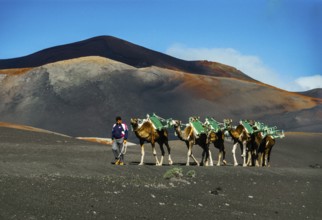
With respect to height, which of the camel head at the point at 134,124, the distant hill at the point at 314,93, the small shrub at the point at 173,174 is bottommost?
the small shrub at the point at 173,174

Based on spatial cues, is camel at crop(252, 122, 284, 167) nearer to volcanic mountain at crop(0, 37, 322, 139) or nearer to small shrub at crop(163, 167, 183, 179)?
small shrub at crop(163, 167, 183, 179)

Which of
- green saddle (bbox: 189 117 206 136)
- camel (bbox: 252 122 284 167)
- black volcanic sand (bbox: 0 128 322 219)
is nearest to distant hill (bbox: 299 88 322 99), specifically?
camel (bbox: 252 122 284 167)

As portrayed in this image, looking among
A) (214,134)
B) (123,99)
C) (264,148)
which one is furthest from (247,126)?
(123,99)

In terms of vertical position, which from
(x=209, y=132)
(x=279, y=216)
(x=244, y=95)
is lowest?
(x=279, y=216)

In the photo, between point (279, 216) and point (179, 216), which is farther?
point (279, 216)

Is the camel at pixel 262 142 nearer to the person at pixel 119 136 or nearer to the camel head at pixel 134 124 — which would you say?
the camel head at pixel 134 124

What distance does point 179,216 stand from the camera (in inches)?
581

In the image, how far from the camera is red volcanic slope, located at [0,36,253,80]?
147500 mm

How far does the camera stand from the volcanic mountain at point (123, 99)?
301 ft

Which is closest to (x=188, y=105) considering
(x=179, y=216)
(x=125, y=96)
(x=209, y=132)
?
(x=125, y=96)

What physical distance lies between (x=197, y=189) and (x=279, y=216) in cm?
345

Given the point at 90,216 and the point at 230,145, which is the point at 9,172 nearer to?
the point at 90,216

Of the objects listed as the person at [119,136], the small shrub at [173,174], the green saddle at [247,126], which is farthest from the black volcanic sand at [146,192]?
the green saddle at [247,126]

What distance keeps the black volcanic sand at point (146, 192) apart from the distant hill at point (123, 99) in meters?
59.7
